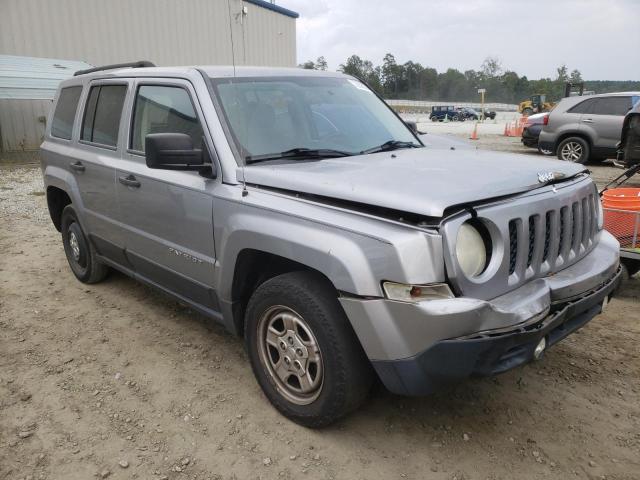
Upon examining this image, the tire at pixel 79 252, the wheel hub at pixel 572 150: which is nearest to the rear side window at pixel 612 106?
the wheel hub at pixel 572 150

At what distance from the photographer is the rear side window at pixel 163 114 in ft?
10.7

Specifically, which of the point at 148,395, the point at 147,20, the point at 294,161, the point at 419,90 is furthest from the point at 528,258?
the point at 419,90

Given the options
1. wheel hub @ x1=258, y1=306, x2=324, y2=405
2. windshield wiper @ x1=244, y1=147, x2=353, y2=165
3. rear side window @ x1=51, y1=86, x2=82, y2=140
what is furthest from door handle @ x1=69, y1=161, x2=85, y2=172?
wheel hub @ x1=258, y1=306, x2=324, y2=405

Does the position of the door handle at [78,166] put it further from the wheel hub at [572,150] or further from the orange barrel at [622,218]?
the wheel hub at [572,150]

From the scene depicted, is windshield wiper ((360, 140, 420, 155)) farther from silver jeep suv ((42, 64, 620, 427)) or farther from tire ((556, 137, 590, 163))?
tire ((556, 137, 590, 163))

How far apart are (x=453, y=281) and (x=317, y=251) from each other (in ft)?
2.06

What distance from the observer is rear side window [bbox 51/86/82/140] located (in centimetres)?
470

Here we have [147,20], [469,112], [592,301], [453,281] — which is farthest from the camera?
[469,112]

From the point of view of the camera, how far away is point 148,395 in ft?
10.4

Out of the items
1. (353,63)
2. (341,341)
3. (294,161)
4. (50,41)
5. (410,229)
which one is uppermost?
(353,63)

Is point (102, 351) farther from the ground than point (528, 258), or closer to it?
closer to it

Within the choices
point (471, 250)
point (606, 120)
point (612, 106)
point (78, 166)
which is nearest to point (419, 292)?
point (471, 250)

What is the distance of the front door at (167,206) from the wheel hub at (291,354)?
52cm

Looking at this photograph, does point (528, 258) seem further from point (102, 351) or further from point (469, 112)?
point (469, 112)
